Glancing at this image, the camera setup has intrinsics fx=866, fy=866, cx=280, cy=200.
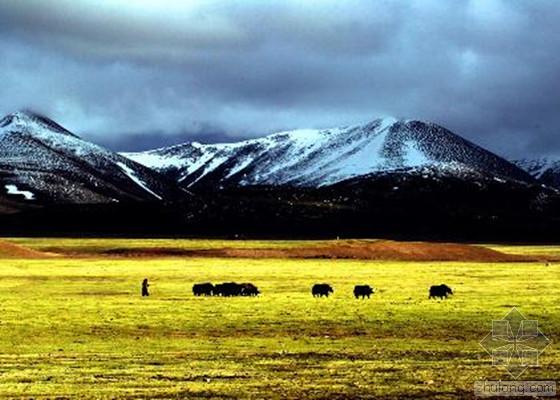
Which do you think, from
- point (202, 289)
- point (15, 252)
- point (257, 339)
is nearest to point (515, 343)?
point (257, 339)

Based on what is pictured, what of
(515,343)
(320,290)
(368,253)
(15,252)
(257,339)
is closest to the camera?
(515,343)

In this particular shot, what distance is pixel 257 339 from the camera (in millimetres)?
36781

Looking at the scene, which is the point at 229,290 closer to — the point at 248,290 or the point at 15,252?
the point at 248,290

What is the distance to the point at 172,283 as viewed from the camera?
73688mm

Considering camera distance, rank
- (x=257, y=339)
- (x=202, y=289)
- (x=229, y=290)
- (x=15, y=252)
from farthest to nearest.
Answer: (x=15, y=252) < (x=202, y=289) < (x=229, y=290) < (x=257, y=339)

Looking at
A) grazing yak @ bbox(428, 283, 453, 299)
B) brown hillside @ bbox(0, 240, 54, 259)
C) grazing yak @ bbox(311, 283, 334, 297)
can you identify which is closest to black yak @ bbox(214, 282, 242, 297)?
grazing yak @ bbox(311, 283, 334, 297)

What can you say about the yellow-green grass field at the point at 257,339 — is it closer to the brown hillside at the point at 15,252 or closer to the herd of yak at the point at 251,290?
the herd of yak at the point at 251,290

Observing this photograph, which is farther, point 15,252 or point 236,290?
point 15,252

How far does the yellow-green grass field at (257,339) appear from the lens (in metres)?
24.9

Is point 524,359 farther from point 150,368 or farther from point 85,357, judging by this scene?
point 85,357

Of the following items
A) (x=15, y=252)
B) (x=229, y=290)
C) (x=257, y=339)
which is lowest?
(x=257, y=339)

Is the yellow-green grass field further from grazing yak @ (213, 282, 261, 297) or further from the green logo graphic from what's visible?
grazing yak @ (213, 282, 261, 297)

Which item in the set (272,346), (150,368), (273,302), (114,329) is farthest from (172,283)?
(150,368)

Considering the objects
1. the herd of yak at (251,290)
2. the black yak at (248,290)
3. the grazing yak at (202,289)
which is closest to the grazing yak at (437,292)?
the herd of yak at (251,290)
